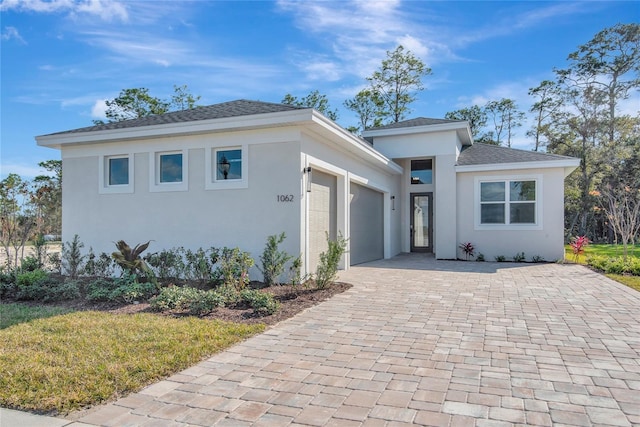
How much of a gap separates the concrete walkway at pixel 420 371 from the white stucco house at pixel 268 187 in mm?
3196

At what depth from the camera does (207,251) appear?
894 centimetres

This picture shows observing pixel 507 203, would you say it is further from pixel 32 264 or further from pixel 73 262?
pixel 32 264

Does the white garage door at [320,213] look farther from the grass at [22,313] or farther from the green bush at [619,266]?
the green bush at [619,266]

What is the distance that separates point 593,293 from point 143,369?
8.08m

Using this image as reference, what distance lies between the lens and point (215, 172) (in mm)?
9125

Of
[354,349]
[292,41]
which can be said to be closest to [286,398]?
[354,349]

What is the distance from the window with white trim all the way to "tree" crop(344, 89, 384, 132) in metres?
15.8

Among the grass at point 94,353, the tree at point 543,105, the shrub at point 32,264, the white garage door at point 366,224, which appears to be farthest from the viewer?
the tree at point 543,105

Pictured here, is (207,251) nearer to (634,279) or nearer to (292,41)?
(292,41)

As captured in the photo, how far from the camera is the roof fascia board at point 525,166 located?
12.7 metres

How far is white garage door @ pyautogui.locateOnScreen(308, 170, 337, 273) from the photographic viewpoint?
930 cm

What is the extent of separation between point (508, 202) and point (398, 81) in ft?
56.7

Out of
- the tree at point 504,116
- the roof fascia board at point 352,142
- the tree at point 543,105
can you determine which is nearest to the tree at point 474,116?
the tree at point 504,116

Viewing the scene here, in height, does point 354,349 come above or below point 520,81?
below
